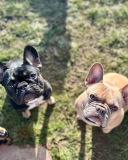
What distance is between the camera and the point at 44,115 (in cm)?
466

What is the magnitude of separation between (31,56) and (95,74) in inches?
54.6

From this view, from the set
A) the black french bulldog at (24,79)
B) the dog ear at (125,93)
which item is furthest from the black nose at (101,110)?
the black french bulldog at (24,79)

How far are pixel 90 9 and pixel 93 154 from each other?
4.46 metres

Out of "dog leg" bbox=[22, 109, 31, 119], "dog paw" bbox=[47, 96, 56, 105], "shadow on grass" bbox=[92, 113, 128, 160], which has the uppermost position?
"dog paw" bbox=[47, 96, 56, 105]

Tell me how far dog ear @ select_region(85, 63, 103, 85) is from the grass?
137 centimetres

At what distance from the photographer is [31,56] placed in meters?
3.90

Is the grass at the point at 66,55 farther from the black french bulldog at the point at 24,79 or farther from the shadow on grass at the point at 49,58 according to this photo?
the black french bulldog at the point at 24,79

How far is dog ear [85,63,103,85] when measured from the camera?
3.43 m

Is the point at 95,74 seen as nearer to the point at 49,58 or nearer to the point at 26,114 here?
the point at 26,114

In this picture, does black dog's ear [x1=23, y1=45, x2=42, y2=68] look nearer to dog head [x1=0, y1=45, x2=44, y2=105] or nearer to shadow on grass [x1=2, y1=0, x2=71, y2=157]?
dog head [x1=0, y1=45, x2=44, y2=105]

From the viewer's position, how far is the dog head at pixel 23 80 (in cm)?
349

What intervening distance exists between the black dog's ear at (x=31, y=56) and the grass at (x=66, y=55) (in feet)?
4.21

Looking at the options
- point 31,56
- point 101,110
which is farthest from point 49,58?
point 101,110

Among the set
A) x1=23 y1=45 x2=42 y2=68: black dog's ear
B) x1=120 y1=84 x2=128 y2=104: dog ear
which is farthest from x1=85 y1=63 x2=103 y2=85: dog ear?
x1=23 y1=45 x2=42 y2=68: black dog's ear
